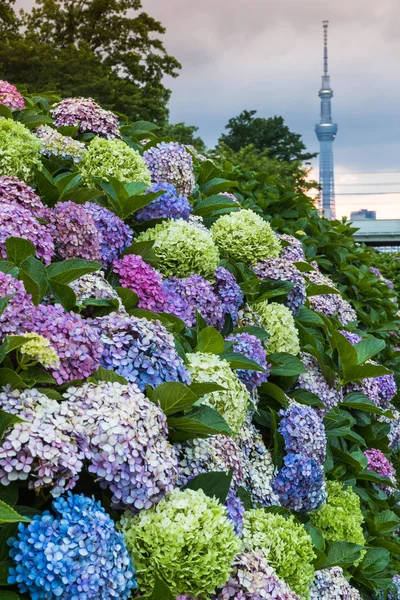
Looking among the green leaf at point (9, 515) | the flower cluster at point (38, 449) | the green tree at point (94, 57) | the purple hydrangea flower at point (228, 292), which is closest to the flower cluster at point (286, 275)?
the purple hydrangea flower at point (228, 292)

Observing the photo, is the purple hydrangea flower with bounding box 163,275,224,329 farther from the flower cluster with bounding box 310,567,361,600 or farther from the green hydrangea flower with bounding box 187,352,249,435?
A: the flower cluster with bounding box 310,567,361,600

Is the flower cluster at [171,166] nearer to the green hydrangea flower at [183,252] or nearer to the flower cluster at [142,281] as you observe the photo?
the green hydrangea flower at [183,252]

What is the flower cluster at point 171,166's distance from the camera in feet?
12.5

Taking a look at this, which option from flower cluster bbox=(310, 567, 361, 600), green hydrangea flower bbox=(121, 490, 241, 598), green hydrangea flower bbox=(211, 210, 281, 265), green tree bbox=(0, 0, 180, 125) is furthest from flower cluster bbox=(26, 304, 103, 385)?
green tree bbox=(0, 0, 180, 125)

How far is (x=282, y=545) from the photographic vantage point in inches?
98.8

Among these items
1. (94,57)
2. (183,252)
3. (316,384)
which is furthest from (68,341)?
(94,57)

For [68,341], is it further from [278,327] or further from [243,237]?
[243,237]

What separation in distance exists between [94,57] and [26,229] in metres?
29.7

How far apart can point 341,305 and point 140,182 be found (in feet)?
6.62

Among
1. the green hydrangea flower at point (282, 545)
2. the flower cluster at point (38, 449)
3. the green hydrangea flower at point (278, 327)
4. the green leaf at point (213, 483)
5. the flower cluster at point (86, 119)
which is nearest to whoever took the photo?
the flower cluster at point (38, 449)

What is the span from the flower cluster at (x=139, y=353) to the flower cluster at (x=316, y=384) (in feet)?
4.54

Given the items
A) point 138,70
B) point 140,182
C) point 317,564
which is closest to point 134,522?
point 317,564

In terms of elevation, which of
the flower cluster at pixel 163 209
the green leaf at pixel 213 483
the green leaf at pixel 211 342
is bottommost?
the green leaf at pixel 213 483

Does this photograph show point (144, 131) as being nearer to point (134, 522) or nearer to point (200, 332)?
point (200, 332)
